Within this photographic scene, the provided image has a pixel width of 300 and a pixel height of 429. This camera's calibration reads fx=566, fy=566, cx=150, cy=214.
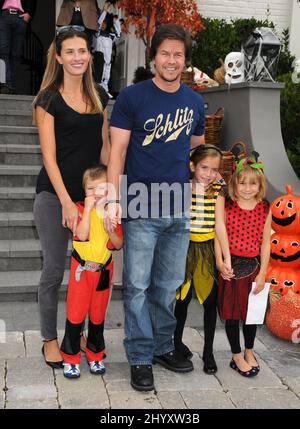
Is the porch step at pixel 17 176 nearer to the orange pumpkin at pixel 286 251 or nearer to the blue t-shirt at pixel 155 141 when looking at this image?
the orange pumpkin at pixel 286 251

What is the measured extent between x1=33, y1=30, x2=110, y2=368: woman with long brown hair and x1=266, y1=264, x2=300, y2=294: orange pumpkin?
5.77 ft

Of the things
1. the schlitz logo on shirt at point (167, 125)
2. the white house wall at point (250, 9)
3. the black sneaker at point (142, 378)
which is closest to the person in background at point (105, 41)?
the white house wall at point (250, 9)

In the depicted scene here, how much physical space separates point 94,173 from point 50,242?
0.48 m

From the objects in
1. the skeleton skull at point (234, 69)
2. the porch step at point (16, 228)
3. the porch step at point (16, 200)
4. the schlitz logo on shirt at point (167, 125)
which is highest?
the skeleton skull at point (234, 69)

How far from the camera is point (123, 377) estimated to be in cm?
333

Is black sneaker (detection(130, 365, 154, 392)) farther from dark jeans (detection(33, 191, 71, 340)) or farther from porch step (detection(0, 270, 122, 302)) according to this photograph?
porch step (detection(0, 270, 122, 302))

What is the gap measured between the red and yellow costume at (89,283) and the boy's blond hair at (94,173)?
18cm

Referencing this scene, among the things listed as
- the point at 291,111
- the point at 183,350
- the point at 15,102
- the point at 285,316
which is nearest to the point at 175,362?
the point at 183,350

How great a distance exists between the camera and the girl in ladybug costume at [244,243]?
3.35 m

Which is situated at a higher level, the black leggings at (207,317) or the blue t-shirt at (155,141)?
the blue t-shirt at (155,141)

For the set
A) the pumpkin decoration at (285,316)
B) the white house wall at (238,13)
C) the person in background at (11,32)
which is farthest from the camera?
the white house wall at (238,13)

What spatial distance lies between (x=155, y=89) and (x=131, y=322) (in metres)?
1.32

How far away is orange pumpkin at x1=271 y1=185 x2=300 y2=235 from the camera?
4.19 m

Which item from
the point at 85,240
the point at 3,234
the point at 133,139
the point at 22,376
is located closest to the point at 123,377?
the point at 22,376
